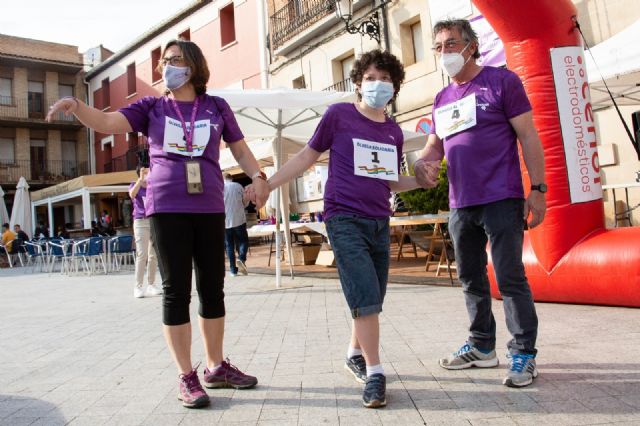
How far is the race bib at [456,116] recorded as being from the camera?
287 centimetres

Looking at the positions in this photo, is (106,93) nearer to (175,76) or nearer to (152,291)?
(152,291)

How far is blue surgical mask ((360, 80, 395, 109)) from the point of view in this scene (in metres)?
2.81

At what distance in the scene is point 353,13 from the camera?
16.0 m

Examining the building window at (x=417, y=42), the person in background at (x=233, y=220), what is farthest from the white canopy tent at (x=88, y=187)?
the person in background at (x=233, y=220)

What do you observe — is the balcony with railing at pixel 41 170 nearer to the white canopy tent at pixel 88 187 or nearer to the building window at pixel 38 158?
the building window at pixel 38 158

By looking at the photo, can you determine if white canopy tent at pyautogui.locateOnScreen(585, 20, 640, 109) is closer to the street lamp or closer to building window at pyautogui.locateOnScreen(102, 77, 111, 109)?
the street lamp

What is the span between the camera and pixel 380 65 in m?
2.91

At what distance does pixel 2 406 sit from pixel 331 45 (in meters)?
15.8

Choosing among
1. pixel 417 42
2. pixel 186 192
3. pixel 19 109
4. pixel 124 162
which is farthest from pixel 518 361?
pixel 19 109

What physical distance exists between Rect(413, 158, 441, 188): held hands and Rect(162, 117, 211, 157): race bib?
3.77 feet

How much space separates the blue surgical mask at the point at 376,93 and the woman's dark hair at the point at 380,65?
0.10 m

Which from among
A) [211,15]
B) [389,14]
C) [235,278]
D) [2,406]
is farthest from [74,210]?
Answer: [2,406]

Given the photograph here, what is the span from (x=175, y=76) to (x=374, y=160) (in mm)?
1118

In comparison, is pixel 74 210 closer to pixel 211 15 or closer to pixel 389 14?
pixel 211 15
